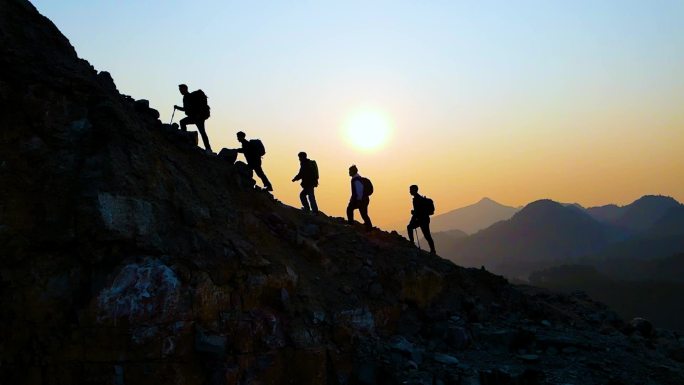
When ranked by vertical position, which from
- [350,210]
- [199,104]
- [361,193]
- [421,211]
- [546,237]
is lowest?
[421,211]

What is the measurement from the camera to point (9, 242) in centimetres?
855

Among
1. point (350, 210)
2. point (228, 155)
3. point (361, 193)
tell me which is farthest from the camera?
point (350, 210)

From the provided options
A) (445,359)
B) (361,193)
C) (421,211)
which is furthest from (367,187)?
(445,359)

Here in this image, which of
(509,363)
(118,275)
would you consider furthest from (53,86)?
(509,363)

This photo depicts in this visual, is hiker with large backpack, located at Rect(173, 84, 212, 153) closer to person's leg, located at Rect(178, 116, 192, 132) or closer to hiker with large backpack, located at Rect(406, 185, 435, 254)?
person's leg, located at Rect(178, 116, 192, 132)

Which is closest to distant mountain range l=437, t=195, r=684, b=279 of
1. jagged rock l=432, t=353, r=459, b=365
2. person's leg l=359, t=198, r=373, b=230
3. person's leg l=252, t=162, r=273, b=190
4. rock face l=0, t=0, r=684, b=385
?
person's leg l=359, t=198, r=373, b=230

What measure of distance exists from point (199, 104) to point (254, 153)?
7.16 ft

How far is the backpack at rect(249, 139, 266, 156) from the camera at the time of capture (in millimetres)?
15539

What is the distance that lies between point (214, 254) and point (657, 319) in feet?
196

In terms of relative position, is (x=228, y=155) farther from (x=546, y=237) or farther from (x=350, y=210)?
(x=546, y=237)

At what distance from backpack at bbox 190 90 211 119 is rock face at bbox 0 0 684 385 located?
1.63 metres

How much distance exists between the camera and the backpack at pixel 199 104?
50.2 feet

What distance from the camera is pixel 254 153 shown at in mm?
15633

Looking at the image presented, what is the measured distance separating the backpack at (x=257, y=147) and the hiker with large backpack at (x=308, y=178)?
1514 millimetres
